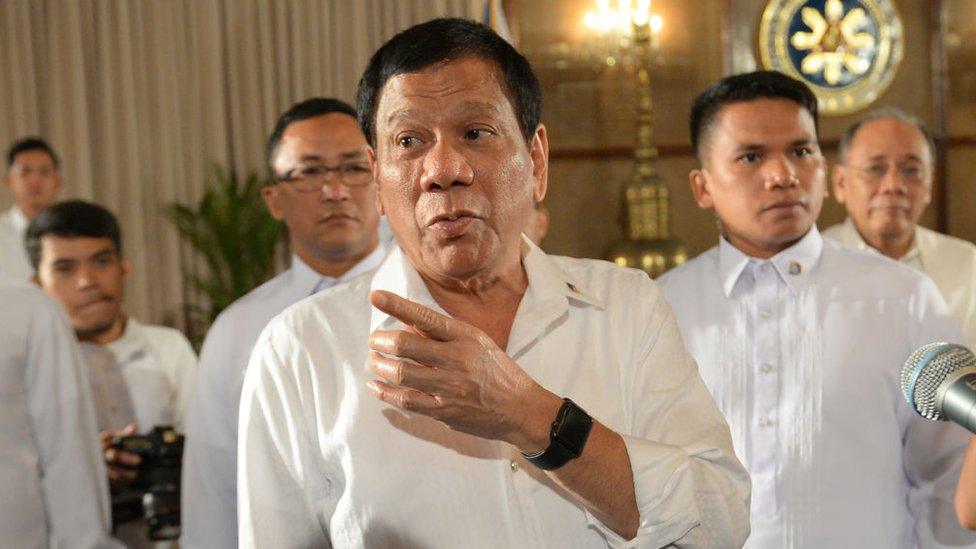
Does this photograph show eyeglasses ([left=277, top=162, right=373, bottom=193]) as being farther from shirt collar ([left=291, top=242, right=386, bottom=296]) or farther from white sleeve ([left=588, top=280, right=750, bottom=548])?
white sleeve ([left=588, top=280, right=750, bottom=548])

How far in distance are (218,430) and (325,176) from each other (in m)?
0.70

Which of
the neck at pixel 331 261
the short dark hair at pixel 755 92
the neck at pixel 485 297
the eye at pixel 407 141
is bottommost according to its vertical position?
the neck at pixel 331 261

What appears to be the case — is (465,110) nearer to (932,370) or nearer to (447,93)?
(447,93)

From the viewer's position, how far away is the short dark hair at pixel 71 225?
146 inches

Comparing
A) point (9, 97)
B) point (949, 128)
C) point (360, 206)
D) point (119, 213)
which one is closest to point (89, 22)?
point (9, 97)

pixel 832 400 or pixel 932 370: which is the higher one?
pixel 932 370

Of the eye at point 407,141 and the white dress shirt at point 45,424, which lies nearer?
the eye at point 407,141

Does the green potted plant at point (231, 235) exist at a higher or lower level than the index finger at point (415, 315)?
lower

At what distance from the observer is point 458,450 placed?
1524mm

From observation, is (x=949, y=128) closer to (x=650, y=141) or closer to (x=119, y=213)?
(x=650, y=141)

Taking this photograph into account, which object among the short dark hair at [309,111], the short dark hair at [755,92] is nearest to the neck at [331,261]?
the short dark hair at [309,111]

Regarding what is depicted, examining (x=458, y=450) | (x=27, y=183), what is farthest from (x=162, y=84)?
(x=458, y=450)

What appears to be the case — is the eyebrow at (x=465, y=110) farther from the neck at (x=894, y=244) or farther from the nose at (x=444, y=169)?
the neck at (x=894, y=244)

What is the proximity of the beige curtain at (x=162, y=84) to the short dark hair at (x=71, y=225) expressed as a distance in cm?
355
